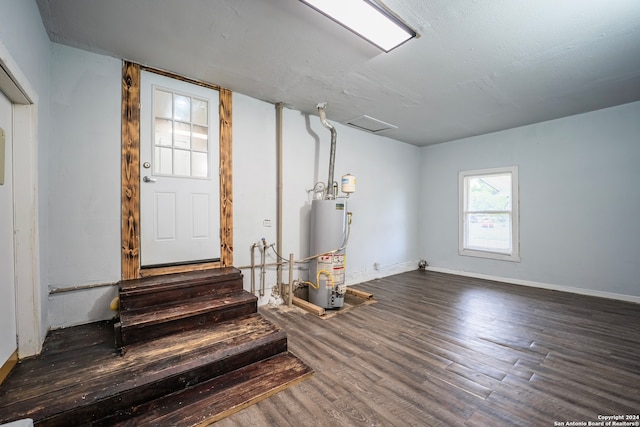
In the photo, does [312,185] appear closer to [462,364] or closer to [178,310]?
[178,310]

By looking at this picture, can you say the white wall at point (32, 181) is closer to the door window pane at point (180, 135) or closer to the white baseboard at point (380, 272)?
the door window pane at point (180, 135)

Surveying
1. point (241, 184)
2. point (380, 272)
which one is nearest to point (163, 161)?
point (241, 184)

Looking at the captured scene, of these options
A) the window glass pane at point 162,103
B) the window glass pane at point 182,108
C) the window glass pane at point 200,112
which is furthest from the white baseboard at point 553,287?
the window glass pane at point 162,103

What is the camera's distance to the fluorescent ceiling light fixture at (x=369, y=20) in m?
1.74

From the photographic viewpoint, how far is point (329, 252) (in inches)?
130

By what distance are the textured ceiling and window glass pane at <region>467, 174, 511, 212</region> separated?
1495 millimetres

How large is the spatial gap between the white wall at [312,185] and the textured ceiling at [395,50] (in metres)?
0.45

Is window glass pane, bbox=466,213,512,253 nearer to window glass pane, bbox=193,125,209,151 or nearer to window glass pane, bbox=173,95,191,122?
window glass pane, bbox=193,125,209,151

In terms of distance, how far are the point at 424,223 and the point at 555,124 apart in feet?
8.81

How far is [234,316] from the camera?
244cm

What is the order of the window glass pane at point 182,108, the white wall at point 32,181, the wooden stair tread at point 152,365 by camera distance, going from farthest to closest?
1. the window glass pane at point 182,108
2. the white wall at point 32,181
3. the wooden stair tread at point 152,365

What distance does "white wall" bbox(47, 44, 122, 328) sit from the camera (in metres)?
2.23

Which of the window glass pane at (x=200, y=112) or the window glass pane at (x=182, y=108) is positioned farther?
the window glass pane at (x=200, y=112)

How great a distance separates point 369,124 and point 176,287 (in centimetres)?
358
